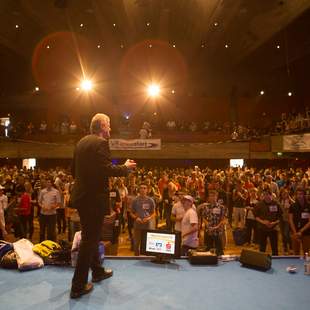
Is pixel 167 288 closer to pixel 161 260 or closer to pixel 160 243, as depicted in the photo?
pixel 161 260

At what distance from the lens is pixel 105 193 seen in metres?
3.67

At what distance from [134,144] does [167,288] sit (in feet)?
49.2

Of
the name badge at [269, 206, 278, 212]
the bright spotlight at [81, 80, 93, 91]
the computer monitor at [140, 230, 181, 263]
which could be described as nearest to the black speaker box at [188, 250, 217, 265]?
the computer monitor at [140, 230, 181, 263]

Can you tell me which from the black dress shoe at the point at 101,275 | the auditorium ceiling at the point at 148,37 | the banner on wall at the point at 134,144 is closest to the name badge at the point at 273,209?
the black dress shoe at the point at 101,275

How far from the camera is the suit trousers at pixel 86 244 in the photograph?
341 centimetres

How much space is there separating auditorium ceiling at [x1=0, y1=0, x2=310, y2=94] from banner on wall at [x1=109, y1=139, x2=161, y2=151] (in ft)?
16.6

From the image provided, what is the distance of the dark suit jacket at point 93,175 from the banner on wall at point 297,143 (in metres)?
13.4

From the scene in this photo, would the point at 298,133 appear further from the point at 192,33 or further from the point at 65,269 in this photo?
the point at 65,269

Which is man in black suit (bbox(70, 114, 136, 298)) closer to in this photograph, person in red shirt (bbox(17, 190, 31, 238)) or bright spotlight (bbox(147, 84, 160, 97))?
person in red shirt (bbox(17, 190, 31, 238))

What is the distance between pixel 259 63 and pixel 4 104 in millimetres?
17916

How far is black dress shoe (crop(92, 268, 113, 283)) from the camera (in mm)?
3799

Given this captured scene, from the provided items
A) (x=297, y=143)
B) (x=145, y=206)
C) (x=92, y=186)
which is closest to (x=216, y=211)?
(x=145, y=206)

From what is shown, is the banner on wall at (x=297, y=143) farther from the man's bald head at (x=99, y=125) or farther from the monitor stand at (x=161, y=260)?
the man's bald head at (x=99, y=125)

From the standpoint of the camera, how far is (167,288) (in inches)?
142
